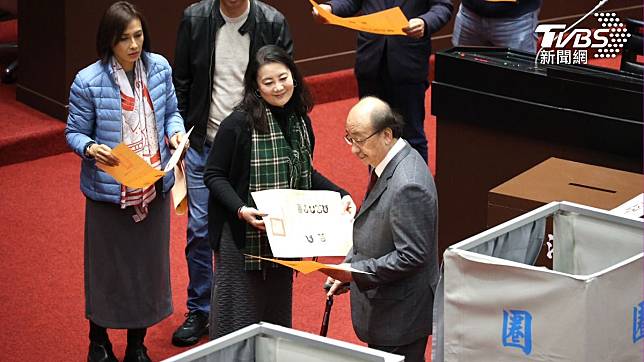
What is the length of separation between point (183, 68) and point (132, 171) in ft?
2.82

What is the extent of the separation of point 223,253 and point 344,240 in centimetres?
49

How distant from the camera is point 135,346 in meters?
5.44

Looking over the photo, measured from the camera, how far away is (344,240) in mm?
4625

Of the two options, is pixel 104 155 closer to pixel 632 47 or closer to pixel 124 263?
pixel 124 263

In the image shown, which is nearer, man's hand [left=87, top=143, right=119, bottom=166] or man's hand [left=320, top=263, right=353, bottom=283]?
man's hand [left=320, top=263, right=353, bottom=283]

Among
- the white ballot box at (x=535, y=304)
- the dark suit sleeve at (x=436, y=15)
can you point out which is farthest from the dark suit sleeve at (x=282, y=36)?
the white ballot box at (x=535, y=304)

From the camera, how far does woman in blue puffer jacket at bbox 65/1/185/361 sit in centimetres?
500

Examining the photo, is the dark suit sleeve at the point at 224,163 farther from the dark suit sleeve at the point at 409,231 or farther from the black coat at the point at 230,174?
the dark suit sleeve at the point at 409,231

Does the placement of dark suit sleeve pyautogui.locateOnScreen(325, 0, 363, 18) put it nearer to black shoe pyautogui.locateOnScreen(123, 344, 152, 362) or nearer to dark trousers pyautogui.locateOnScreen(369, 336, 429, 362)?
black shoe pyautogui.locateOnScreen(123, 344, 152, 362)

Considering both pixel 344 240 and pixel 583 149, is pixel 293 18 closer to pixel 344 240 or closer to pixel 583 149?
pixel 583 149

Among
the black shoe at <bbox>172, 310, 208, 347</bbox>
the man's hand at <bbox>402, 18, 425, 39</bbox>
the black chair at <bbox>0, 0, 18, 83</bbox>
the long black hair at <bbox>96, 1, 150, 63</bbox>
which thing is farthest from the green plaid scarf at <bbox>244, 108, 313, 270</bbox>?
the black chair at <bbox>0, 0, 18, 83</bbox>

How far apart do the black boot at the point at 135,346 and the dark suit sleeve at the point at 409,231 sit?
5.04 feet

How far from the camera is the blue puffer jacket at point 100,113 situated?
500 centimetres

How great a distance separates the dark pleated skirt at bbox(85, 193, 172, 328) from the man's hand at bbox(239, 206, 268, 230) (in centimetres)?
71
